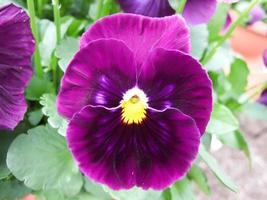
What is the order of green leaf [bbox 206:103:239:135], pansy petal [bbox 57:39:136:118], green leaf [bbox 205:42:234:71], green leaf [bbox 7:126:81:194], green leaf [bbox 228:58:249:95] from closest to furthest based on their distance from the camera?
1. pansy petal [bbox 57:39:136:118]
2. green leaf [bbox 7:126:81:194]
3. green leaf [bbox 206:103:239:135]
4. green leaf [bbox 205:42:234:71]
5. green leaf [bbox 228:58:249:95]

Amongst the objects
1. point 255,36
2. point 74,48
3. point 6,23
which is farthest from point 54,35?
point 255,36

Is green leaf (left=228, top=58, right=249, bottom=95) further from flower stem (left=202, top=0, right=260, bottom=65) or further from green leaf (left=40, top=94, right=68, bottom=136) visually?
green leaf (left=40, top=94, right=68, bottom=136)

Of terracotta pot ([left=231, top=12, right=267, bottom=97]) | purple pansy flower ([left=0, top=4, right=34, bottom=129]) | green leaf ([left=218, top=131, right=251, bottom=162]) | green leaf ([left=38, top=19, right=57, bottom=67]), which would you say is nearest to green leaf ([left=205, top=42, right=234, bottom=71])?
green leaf ([left=218, top=131, right=251, bottom=162])

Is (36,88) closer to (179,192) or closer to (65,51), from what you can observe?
(65,51)

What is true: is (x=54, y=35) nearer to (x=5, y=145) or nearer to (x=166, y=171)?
(x=5, y=145)

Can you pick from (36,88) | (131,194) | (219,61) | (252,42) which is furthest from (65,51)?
(252,42)

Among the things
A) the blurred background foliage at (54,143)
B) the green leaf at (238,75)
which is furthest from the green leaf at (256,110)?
the blurred background foliage at (54,143)
